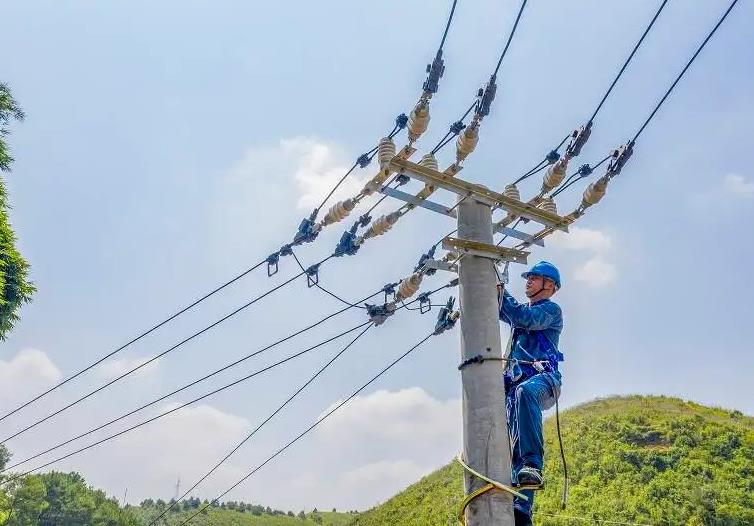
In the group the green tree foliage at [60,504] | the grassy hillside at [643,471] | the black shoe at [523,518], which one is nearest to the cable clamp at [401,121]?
the black shoe at [523,518]

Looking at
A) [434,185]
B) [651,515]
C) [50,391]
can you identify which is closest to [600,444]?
[651,515]

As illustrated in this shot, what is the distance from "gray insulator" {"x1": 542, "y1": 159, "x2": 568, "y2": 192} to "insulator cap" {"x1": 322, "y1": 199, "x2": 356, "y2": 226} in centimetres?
190

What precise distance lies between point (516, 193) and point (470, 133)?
2.72ft

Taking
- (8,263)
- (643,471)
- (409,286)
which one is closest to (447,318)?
(409,286)

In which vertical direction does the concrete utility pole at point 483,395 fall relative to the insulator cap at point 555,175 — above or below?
A: below

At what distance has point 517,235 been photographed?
19.7 feet

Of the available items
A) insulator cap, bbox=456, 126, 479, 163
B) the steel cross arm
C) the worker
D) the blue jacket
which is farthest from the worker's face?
insulator cap, bbox=456, 126, 479, 163

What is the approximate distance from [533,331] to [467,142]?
178cm

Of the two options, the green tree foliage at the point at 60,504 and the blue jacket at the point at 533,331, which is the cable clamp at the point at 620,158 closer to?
the blue jacket at the point at 533,331

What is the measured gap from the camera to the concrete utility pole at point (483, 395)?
4.27 meters

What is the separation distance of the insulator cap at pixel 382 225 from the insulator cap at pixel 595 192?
186 centimetres

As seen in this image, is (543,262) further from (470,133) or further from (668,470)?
(668,470)

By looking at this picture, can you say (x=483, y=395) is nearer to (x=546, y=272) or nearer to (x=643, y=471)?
(x=546, y=272)

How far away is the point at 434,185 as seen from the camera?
5.50 metres
